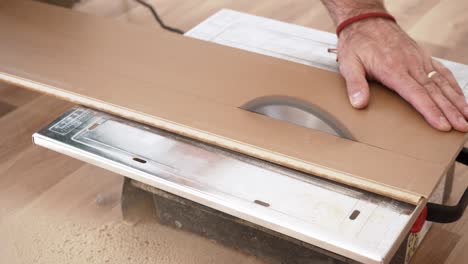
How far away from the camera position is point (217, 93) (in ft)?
4.03

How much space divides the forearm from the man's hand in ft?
0.20

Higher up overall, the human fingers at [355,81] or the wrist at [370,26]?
the wrist at [370,26]

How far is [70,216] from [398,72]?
2.68 ft

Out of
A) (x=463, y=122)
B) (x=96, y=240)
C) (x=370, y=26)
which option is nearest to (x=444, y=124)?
(x=463, y=122)

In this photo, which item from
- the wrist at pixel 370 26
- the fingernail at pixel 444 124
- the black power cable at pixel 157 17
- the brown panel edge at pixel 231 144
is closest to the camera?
the brown panel edge at pixel 231 144

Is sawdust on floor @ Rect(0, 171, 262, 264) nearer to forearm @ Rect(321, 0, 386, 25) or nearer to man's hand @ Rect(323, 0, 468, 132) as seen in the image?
man's hand @ Rect(323, 0, 468, 132)

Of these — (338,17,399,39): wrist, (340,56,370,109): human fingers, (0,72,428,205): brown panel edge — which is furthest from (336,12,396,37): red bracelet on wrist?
(0,72,428,205): brown panel edge

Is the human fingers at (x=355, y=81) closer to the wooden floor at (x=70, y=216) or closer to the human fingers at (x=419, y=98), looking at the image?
the human fingers at (x=419, y=98)

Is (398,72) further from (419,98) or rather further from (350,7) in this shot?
(350,7)

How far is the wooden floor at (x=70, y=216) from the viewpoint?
137cm

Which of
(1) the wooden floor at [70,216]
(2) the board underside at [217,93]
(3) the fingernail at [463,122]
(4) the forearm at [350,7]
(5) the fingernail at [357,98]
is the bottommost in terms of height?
(1) the wooden floor at [70,216]

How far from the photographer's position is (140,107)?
3.89 feet

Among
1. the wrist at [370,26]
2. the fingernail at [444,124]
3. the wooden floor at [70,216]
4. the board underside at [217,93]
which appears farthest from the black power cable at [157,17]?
the fingernail at [444,124]

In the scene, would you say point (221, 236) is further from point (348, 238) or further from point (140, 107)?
point (348, 238)
